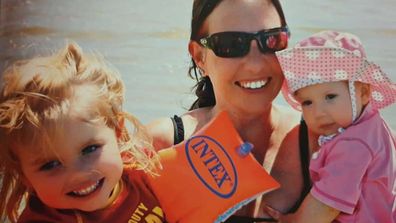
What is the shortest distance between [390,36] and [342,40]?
105cm

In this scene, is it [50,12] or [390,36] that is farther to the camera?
[390,36]

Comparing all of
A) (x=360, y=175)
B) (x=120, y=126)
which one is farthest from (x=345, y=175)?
(x=120, y=126)

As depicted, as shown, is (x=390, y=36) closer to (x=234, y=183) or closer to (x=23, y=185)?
(x=234, y=183)

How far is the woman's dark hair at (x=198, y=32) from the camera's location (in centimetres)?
187

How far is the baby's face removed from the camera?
5.19 feet

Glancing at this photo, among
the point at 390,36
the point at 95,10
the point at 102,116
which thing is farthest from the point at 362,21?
the point at 102,116

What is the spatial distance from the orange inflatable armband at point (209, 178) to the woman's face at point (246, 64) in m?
0.11

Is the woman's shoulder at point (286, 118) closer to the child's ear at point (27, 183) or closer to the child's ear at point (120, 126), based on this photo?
the child's ear at point (120, 126)

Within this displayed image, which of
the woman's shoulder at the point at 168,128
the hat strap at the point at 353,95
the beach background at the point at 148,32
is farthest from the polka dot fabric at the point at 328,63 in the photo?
the beach background at the point at 148,32

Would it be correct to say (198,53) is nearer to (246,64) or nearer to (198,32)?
(198,32)

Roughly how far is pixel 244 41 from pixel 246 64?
56 mm

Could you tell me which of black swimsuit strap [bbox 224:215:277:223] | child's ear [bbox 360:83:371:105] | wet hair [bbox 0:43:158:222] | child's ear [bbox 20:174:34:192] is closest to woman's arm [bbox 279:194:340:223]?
black swimsuit strap [bbox 224:215:277:223]

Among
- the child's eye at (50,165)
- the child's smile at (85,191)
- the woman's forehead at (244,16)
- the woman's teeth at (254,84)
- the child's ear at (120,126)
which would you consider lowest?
the child's smile at (85,191)

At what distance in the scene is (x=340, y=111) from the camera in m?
1.66
